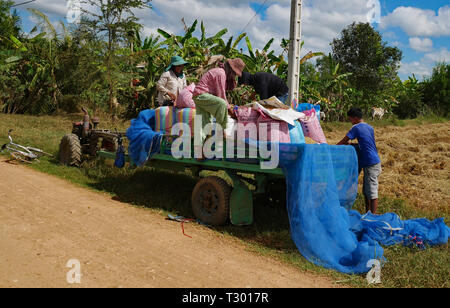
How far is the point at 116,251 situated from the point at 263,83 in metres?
3.80

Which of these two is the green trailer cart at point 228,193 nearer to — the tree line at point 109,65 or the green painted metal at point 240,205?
the green painted metal at point 240,205

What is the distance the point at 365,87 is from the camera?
2512 centimetres

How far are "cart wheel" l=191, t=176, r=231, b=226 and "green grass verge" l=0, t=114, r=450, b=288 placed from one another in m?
0.20

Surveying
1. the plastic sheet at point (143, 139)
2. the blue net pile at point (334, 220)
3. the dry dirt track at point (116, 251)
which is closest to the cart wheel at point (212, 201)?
the dry dirt track at point (116, 251)

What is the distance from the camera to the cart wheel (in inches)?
230

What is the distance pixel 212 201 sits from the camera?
6.02 meters

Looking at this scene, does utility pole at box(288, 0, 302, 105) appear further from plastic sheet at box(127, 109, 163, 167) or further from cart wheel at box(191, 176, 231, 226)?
cart wheel at box(191, 176, 231, 226)

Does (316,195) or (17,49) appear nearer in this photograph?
(316,195)

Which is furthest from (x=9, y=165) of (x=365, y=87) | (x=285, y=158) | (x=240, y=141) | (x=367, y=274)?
(x=365, y=87)

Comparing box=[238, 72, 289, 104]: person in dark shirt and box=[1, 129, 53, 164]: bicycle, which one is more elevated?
box=[238, 72, 289, 104]: person in dark shirt

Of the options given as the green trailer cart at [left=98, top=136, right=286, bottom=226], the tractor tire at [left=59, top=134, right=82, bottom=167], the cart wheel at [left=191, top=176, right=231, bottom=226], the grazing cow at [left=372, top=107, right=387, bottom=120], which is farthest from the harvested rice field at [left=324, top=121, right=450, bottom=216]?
the grazing cow at [left=372, top=107, right=387, bottom=120]

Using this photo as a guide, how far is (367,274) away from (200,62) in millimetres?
11997
